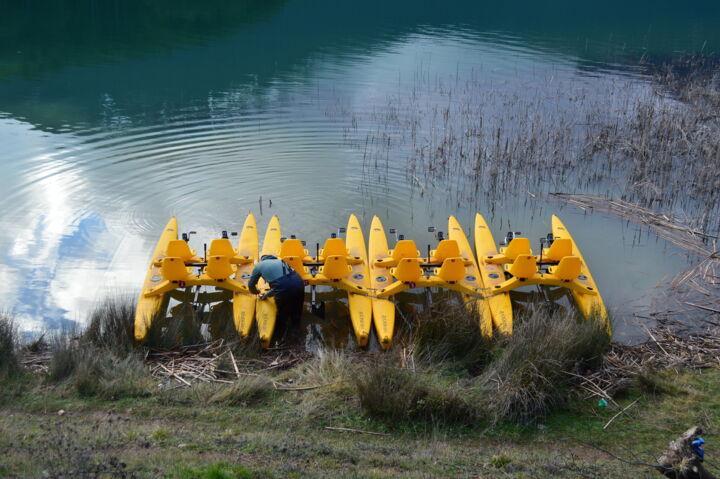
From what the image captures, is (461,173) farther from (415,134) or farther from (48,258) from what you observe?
(48,258)

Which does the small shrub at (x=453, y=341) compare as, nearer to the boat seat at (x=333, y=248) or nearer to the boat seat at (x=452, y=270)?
the boat seat at (x=452, y=270)

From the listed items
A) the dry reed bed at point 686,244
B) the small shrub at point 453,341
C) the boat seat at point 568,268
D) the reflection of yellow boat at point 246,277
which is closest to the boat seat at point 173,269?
the reflection of yellow boat at point 246,277

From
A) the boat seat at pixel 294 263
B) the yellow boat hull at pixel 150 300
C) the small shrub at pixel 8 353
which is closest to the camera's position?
the small shrub at pixel 8 353

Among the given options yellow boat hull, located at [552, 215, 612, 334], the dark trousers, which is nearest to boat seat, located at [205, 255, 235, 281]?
the dark trousers

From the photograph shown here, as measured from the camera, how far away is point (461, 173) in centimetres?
1536

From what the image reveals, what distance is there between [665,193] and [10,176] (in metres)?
14.5

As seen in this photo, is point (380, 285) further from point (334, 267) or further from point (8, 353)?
point (8, 353)

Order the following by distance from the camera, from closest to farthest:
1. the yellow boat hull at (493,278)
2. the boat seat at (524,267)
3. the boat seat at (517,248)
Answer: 1. the yellow boat hull at (493,278)
2. the boat seat at (524,267)
3. the boat seat at (517,248)

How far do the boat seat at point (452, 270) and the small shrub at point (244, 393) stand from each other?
3508 millimetres

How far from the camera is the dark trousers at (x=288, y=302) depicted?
927 centimetres

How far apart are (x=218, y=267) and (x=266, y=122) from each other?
9.39 metres

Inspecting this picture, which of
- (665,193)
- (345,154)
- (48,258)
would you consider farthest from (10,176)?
(665,193)

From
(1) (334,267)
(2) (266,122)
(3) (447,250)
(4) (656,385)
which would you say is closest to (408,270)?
(3) (447,250)

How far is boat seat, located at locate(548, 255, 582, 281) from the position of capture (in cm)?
988
